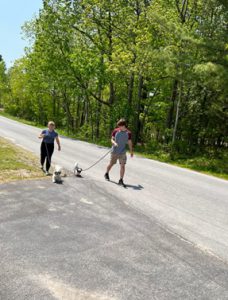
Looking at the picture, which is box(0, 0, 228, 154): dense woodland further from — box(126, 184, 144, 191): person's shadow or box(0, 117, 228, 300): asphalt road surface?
box(0, 117, 228, 300): asphalt road surface

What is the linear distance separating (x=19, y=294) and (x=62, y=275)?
2.17 ft

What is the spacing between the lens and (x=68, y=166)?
39.7ft

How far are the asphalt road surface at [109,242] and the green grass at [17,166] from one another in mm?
741

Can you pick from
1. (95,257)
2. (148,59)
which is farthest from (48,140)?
(148,59)

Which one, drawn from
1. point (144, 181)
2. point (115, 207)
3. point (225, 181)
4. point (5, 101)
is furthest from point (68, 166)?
point (5, 101)

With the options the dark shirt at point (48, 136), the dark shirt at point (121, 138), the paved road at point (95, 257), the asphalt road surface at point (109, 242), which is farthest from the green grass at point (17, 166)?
the dark shirt at point (121, 138)

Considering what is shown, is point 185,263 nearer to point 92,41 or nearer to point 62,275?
point 62,275

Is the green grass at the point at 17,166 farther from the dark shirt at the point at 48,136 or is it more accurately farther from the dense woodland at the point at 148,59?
the dense woodland at the point at 148,59

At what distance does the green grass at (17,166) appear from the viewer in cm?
937

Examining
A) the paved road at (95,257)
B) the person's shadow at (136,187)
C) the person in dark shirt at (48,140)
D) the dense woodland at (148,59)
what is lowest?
the paved road at (95,257)

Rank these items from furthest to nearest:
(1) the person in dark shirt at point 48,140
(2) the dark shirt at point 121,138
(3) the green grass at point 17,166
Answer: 1. (1) the person in dark shirt at point 48,140
2. (2) the dark shirt at point 121,138
3. (3) the green grass at point 17,166

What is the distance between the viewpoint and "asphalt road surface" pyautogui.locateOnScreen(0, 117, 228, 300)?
429cm

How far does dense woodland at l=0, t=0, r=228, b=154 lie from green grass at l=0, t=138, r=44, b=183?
26.5 feet

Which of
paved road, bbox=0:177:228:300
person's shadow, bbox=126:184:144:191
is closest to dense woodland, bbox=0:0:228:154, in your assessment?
person's shadow, bbox=126:184:144:191
